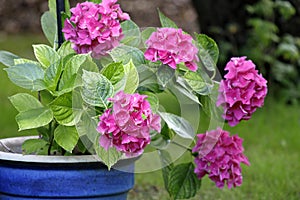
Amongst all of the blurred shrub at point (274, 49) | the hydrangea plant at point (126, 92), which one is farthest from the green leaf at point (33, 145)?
the blurred shrub at point (274, 49)

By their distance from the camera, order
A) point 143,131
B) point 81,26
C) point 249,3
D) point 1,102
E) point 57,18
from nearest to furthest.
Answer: point 143,131
point 81,26
point 57,18
point 1,102
point 249,3

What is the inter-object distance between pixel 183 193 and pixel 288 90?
267cm

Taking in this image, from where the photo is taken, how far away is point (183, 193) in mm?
1810

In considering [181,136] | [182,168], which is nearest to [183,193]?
[182,168]

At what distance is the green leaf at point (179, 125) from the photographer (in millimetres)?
1609

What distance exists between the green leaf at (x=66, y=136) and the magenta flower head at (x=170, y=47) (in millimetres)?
269

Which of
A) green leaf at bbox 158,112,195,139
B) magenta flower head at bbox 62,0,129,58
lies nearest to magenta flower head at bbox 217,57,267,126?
green leaf at bbox 158,112,195,139

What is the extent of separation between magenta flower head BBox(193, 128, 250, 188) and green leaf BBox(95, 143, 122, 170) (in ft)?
1.27

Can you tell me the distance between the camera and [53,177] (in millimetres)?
1539

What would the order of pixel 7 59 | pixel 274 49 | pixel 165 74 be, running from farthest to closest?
1. pixel 274 49
2. pixel 7 59
3. pixel 165 74

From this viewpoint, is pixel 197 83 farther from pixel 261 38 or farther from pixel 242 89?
pixel 261 38

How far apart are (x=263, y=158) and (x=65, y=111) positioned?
69.7 inches

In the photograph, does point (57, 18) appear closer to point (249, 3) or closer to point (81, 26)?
point (81, 26)

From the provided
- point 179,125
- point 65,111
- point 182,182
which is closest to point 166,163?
point 182,182
